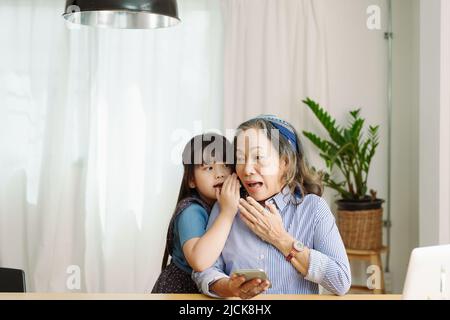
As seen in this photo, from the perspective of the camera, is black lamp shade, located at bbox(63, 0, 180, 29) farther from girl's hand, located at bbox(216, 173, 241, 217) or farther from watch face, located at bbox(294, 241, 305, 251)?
watch face, located at bbox(294, 241, 305, 251)

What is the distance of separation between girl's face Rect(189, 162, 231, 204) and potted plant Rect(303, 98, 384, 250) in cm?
225

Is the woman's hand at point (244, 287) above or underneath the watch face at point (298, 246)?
underneath

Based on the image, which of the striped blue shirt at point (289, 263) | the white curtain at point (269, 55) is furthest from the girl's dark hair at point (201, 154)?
the white curtain at point (269, 55)

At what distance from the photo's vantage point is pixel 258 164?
1.59 metres

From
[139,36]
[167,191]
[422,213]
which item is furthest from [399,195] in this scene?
[139,36]

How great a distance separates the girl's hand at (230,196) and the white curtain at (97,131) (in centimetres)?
258

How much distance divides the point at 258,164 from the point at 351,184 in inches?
94.6

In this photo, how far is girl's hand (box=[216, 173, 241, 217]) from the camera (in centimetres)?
158

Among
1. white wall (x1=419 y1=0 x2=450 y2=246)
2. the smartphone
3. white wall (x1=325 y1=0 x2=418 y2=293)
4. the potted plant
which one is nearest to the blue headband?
the smartphone

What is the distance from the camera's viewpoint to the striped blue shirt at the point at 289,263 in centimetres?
154

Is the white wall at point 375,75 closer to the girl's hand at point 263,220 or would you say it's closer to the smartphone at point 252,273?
the girl's hand at point 263,220

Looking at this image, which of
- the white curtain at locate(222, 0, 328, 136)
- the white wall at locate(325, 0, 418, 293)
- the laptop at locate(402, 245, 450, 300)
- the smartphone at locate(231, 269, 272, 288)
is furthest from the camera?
the white wall at locate(325, 0, 418, 293)

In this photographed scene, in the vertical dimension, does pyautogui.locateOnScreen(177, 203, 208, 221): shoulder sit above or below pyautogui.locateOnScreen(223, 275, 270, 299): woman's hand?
above

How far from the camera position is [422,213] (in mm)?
3564
